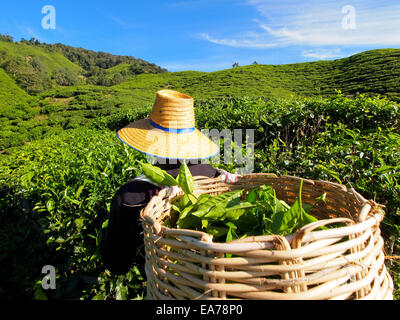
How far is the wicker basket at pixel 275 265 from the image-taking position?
675mm

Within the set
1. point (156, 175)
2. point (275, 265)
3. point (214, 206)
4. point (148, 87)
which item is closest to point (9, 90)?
point (148, 87)

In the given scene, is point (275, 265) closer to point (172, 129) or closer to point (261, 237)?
point (261, 237)

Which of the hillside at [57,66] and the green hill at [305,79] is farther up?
the hillside at [57,66]

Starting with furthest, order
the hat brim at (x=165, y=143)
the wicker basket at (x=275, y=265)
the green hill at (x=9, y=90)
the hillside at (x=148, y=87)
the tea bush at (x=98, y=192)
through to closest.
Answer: the green hill at (x=9, y=90) < the hillside at (x=148, y=87) < the tea bush at (x=98, y=192) < the hat brim at (x=165, y=143) < the wicker basket at (x=275, y=265)

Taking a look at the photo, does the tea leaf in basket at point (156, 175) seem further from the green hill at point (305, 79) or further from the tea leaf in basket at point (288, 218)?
the green hill at point (305, 79)

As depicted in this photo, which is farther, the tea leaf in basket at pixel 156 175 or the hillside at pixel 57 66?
the hillside at pixel 57 66

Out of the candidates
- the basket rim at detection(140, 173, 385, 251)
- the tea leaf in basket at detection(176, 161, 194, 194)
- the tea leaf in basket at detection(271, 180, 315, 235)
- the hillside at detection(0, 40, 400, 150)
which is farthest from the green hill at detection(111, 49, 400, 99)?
the basket rim at detection(140, 173, 385, 251)

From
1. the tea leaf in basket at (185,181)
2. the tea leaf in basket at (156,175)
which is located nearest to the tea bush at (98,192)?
the tea leaf in basket at (156,175)

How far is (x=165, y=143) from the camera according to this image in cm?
173

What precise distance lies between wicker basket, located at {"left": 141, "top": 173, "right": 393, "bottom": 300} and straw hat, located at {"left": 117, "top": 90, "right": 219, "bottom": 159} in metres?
0.90

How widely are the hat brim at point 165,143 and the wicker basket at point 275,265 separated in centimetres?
88

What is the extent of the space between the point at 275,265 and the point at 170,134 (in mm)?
1248

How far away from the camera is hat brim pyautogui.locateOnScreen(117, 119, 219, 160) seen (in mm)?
1696

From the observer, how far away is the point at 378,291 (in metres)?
0.78
